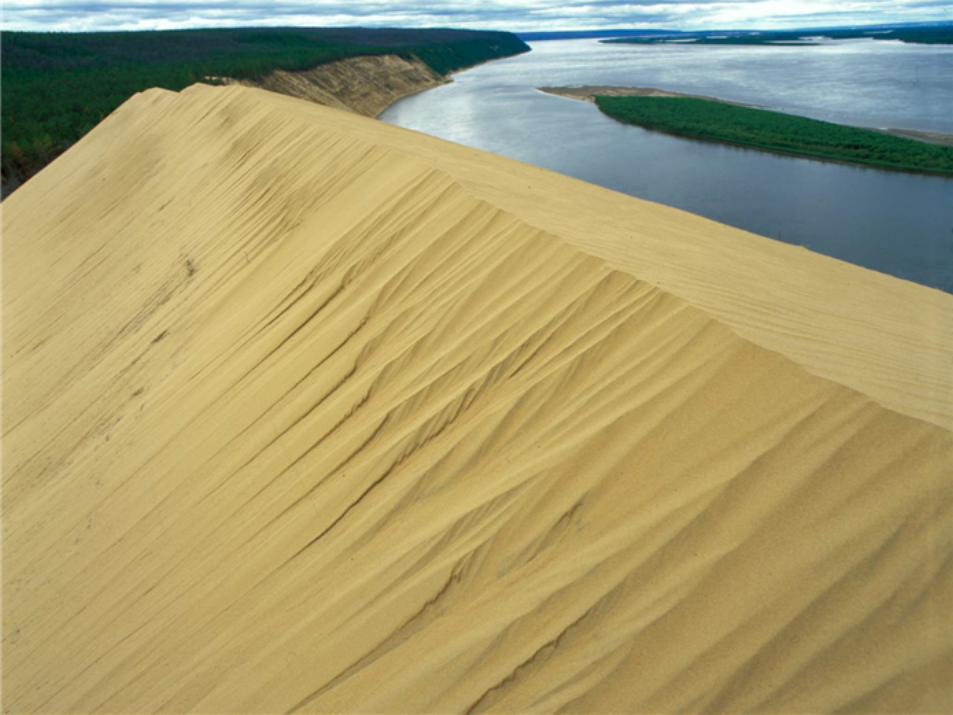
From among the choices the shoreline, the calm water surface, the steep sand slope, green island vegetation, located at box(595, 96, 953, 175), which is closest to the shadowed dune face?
→ the calm water surface

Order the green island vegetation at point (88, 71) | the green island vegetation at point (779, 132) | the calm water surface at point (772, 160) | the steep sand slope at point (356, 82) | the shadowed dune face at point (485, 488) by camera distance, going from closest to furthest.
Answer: the shadowed dune face at point (485, 488), the calm water surface at point (772, 160), the green island vegetation at point (88, 71), the green island vegetation at point (779, 132), the steep sand slope at point (356, 82)

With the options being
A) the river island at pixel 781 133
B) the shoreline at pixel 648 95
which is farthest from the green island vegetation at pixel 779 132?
the shoreline at pixel 648 95

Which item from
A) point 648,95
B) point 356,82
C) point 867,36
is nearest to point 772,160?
point 648,95

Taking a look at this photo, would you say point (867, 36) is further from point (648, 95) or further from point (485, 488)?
point (485, 488)

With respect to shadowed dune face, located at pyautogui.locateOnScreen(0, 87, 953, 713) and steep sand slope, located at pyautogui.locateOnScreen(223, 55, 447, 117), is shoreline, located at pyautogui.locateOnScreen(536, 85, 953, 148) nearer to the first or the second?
steep sand slope, located at pyautogui.locateOnScreen(223, 55, 447, 117)

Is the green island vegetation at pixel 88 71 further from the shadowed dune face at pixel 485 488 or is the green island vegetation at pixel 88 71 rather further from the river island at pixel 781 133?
the river island at pixel 781 133

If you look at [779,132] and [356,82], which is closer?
[779,132]

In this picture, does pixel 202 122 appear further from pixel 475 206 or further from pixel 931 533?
pixel 931 533
